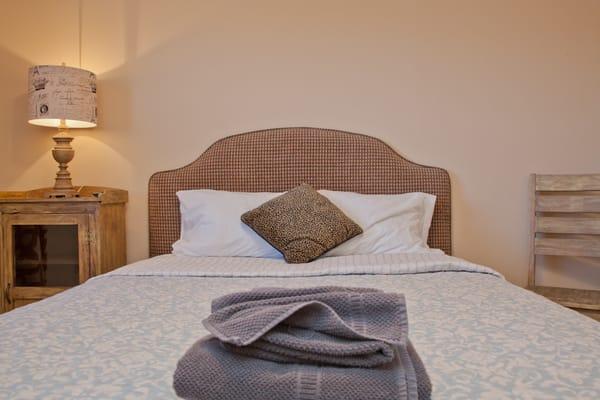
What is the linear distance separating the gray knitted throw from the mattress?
94 millimetres

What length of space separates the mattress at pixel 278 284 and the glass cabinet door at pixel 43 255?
590mm

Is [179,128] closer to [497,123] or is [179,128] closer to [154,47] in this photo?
[154,47]

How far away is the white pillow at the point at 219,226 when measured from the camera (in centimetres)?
193

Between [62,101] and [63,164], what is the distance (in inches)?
12.9

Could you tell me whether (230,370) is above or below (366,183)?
below

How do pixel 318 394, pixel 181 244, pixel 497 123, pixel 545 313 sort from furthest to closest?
1. pixel 497 123
2. pixel 181 244
3. pixel 545 313
4. pixel 318 394

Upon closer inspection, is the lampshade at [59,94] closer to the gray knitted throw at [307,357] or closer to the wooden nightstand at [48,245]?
the wooden nightstand at [48,245]

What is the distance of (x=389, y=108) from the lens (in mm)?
2293

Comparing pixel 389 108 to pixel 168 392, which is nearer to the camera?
A: pixel 168 392

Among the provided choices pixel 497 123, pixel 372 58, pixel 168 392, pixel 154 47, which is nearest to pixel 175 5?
pixel 154 47

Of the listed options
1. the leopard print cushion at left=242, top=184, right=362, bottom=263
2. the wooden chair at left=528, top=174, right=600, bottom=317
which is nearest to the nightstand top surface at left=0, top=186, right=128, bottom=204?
the leopard print cushion at left=242, top=184, right=362, bottom=263

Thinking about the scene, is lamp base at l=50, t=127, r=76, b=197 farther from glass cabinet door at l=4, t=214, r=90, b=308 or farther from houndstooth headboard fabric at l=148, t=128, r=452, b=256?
houndstooth headboard fabric at l=148, t=128, r=452, b=256

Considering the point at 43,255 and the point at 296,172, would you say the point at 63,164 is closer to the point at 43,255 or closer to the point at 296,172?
the point at 43,255

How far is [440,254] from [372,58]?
1.10m
